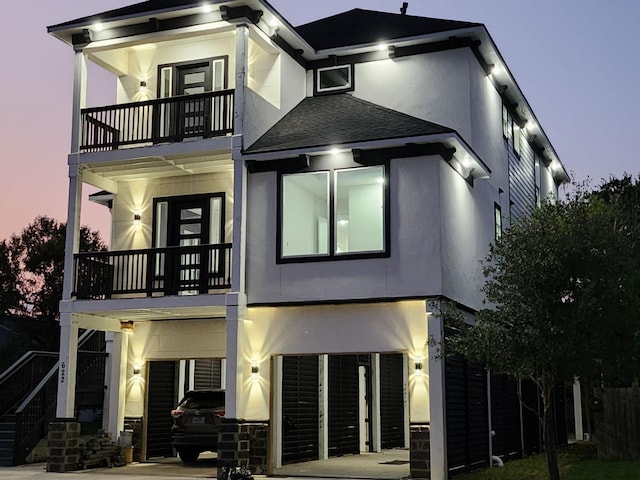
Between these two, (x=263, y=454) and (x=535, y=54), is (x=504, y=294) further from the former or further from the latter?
(x=535, y=54)

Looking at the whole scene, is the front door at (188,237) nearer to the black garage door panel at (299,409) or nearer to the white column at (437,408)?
the black garage door panel at (299,409)

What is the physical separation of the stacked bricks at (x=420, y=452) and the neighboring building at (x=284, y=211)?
102 mm

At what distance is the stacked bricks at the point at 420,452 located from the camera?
15.6 m

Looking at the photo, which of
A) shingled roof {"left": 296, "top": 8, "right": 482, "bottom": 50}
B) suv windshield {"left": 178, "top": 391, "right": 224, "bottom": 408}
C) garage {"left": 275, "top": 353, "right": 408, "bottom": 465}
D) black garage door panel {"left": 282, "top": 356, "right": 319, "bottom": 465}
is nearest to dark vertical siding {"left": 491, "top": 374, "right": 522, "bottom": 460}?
A: garage {"left": 275, "top": 353, "right": 408, "bottom": 465}

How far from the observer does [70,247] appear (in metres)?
18.3

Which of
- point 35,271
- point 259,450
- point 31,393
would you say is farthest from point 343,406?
point 35,271

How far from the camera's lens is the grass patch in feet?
50.5

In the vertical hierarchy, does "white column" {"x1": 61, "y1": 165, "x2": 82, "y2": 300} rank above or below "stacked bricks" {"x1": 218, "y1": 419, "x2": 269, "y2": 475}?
above

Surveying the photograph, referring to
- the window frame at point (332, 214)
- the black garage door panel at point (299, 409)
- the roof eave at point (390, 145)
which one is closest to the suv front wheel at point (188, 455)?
the black garage door panel at point (299, 409)

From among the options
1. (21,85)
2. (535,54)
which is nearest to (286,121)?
(21,85)

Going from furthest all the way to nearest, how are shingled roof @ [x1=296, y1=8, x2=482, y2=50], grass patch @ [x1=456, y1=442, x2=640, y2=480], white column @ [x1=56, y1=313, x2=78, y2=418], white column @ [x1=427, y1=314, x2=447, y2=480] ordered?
shingled roof @ [x1=296, y1=8, x2=482, y2=50] → white column @ [x1=56, y1=313, x2=78, y2=418] → white column @ [x1=427, y1=314, x2=447, y2=480] → grass patch @ [x1=456, y1=442, x2=640, y2=480]

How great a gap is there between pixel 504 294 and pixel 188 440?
848cm

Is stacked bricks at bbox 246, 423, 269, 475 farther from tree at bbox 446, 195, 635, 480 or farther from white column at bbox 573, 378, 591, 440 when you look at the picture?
white column at bbox 573, 378, 591, 440

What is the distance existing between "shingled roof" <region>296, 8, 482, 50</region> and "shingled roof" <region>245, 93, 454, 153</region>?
1364 millimetres
